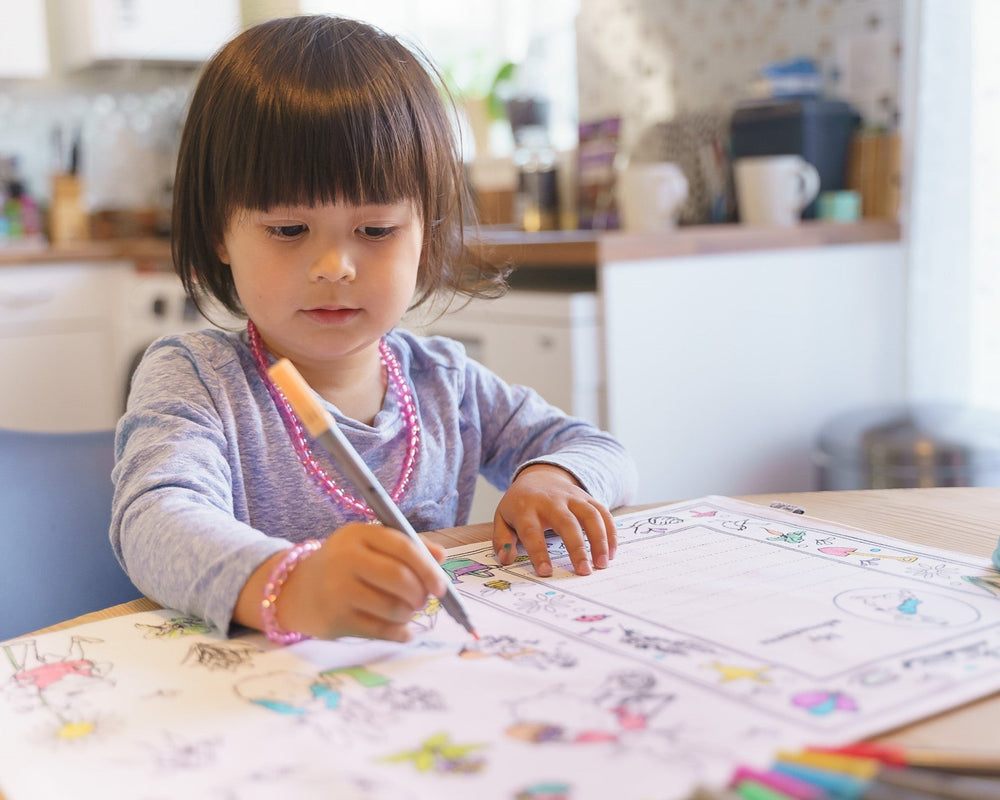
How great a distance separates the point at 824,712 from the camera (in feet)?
1.47

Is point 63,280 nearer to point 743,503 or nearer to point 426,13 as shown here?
point 426,13

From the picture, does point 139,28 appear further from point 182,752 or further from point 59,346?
point 182,752

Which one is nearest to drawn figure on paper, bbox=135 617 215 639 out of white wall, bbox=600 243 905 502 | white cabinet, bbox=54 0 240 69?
white wall, bbox=600 243 905 502

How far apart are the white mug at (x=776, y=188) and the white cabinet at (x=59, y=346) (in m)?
1.82

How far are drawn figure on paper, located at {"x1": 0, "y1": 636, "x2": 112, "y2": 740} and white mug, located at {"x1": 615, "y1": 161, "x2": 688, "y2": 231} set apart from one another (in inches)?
63.2

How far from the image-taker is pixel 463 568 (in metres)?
0.69

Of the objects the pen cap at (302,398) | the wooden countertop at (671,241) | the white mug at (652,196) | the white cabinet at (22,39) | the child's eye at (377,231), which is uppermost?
the white cabinet at (22,39)

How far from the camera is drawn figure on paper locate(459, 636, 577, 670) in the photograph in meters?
0.52

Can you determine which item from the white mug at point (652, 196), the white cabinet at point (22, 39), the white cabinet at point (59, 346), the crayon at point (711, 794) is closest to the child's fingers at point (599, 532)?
the crayon at point (711, 794)

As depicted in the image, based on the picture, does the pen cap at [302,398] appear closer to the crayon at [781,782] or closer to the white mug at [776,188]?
the crayon at [781,782]

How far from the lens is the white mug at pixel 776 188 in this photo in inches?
81.0

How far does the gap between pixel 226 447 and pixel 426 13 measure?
3.12 meters

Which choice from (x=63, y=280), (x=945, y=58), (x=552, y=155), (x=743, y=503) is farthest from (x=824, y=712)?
(x=63, y=280)

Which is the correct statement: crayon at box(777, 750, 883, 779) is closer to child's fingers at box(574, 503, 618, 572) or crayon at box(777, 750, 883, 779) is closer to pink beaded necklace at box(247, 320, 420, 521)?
child's fingers at box(574, 503, 618, 572)
